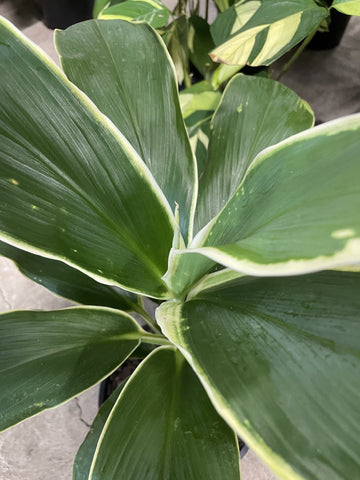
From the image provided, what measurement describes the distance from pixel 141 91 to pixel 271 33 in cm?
26

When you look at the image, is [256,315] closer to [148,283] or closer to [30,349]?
[148,283]

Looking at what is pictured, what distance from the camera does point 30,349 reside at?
1.46ft

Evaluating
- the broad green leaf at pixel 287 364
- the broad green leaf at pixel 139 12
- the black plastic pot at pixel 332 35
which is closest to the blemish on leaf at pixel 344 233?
the broad green leaf at pixel 287 364

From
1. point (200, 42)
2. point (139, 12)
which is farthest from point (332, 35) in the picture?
point (139, 12)

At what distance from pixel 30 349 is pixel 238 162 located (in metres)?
0.35

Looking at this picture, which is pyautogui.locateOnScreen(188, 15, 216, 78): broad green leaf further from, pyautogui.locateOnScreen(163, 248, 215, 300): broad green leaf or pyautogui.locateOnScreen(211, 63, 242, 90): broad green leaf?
pyautogui.locateOnScreen(163, 248, 215, 300): broad green leaf

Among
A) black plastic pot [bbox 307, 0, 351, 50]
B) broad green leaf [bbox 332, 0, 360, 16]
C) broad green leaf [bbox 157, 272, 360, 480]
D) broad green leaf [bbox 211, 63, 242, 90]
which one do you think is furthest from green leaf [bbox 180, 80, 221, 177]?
black plastic pot [bbox 307, 0, 351, 50]

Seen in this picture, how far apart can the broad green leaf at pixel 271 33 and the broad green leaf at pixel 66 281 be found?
379mm

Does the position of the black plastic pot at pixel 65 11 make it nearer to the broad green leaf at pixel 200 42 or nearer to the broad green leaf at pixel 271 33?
the broad green leaf at pixel 200 42

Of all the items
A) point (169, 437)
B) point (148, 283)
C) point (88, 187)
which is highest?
point (88, 187)

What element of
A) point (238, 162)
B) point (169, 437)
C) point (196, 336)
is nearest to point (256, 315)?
point (196, 336)

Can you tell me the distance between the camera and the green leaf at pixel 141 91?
48 centimetres

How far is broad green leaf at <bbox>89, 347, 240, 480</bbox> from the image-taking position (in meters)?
0.40

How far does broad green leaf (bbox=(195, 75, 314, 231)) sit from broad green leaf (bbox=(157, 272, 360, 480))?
0.65 feet
